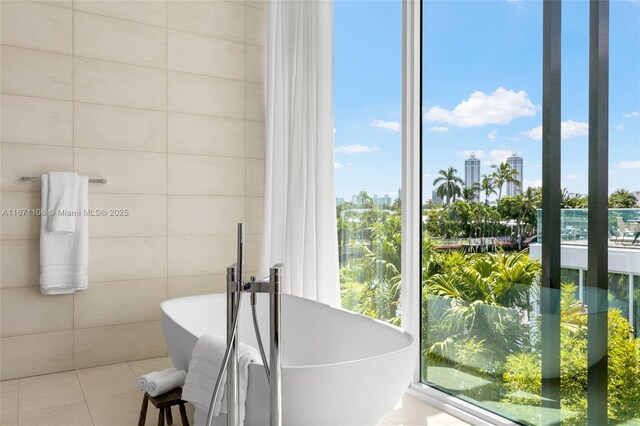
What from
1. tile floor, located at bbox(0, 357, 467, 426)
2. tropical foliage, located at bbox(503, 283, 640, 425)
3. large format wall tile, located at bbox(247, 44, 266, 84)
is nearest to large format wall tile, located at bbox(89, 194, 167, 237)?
tile floor, located at bbox(0, 357, 467, 426)

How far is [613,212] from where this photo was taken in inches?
80.9

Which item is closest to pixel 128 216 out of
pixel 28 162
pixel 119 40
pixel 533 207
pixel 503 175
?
pixel 28 162

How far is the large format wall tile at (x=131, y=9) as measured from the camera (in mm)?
3479

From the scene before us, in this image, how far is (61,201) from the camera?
10.7ft

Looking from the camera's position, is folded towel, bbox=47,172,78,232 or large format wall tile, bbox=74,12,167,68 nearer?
folded towel, bbox=47,172,78,232

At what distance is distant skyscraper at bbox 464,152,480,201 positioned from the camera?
2.68 metres

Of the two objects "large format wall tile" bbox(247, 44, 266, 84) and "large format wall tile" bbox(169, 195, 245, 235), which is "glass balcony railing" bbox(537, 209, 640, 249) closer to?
"large format wall tile" bbox(169, 195, 245, 235)

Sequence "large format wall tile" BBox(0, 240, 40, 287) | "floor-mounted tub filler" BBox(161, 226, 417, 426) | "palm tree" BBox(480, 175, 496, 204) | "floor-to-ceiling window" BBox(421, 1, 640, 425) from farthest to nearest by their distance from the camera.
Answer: "large format wall tile" BBox(0, 240, 40, 287) < "palm tree" BBox(480, 175, 496, 204) < "floor-to-ceiling window" BBox(421, 1, 640, 425) < "floor-mounted tub filler" BBox(161, 226, 417, 426)

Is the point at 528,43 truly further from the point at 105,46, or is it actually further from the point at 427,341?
the point at 105,46

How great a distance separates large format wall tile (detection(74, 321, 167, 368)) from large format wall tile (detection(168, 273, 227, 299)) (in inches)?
10.7

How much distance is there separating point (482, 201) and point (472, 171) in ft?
0.56

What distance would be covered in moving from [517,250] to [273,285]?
1538 millimetres

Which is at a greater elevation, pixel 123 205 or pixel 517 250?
pixel 123 205

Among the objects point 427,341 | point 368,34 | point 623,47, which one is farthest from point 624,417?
point 368,34
